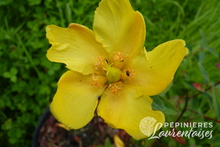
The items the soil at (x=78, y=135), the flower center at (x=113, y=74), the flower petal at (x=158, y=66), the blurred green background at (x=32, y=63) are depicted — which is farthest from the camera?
the blurred green background at (x=32, y=63)

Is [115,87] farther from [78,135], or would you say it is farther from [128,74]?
[78,135]

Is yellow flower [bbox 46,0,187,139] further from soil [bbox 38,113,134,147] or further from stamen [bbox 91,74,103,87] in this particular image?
soil [bbox 38,113,134,147]

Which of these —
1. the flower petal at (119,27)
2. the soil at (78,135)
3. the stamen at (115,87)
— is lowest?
the soil at (78,135)

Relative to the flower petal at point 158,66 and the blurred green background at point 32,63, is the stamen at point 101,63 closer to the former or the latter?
the flower petal at point 158,66

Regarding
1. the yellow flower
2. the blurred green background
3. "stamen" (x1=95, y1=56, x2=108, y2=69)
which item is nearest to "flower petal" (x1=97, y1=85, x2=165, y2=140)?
the yellow flower

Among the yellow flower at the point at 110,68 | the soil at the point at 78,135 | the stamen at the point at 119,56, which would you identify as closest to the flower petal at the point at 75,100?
the yellow flower at the point at 110,68

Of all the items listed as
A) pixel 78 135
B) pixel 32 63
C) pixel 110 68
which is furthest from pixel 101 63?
pixel 32 63

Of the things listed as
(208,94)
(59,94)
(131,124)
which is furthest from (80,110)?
(208,94)

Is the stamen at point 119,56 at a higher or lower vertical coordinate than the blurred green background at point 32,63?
higher
